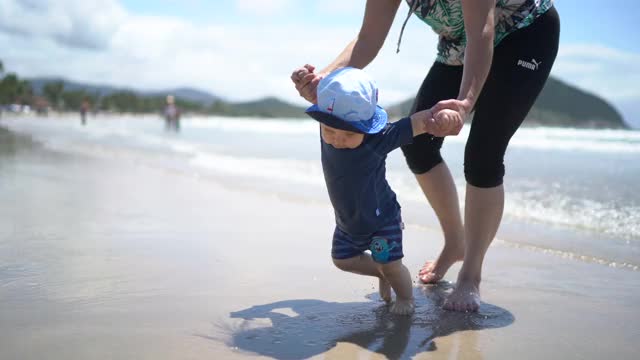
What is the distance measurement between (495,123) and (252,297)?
52.5 inches

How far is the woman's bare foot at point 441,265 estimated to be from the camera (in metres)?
3.37

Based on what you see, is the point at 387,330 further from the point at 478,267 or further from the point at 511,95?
the point at 511,95

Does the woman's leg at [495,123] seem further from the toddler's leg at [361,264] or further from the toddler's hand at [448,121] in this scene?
the toddler's hand at [448,121]

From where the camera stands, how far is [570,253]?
4.09 m

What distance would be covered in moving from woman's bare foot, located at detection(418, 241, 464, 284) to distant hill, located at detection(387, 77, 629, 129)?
23082 mm

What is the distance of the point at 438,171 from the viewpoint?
3350 millimetres

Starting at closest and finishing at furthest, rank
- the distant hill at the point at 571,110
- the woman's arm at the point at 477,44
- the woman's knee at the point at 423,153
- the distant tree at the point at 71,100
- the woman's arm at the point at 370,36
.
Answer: the woman's arm at the point at 477,44 < the woman's arm at the point at 370,36 < the woman's knee at the point at 423,153 < the distant hill at the point at 571,110 < the distant tree at the point at 71,100

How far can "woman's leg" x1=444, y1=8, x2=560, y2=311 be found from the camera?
2.88m

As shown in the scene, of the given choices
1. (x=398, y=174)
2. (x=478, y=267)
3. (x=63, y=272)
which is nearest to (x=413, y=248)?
(x=478, y=267)

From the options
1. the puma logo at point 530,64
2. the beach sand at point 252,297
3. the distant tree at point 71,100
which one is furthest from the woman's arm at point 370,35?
the distant tree at point 71,100

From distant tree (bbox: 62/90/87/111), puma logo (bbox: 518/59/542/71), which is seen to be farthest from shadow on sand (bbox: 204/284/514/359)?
distant tree (bbox: 62/90/87/111)

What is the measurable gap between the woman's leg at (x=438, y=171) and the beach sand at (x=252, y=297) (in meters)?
0.16

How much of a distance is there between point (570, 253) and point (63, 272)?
116 inches

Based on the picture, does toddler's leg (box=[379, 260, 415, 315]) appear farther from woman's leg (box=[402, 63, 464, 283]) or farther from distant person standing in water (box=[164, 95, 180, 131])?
distant person standing in water (box=[164, 95, 180, 131])
